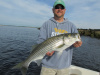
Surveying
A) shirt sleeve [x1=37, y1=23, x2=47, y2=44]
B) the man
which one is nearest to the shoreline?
the man

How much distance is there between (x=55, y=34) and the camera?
156 inches

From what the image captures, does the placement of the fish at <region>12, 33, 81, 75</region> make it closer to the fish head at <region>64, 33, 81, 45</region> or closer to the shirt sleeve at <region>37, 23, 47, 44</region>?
the fish head at <region>64, 33, 81, 45</region>

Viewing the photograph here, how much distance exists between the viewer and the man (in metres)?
3.75

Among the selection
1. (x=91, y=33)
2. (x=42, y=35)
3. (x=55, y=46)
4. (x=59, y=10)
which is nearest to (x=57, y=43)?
(x=55, y=46)

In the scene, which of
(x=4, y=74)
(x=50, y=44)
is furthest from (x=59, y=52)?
(x=4, y=74)

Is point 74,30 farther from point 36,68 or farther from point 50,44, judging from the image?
point 36,68

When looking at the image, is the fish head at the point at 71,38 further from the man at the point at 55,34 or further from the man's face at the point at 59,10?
the man's face at the point at 59,10

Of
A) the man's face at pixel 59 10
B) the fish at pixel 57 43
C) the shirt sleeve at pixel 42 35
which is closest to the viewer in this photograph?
the fish at pixel 57 43

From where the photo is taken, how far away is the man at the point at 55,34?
147 inches

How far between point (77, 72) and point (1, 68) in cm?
747

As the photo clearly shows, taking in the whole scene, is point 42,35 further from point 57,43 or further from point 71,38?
point 71,38

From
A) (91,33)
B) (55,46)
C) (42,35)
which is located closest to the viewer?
(55,46)

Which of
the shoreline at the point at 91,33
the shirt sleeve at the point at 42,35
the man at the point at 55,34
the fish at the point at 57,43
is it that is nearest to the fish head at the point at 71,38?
the fish at the point at 57,43

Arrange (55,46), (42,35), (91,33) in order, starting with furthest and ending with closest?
(91,33) → (42,35) → (55,46)
